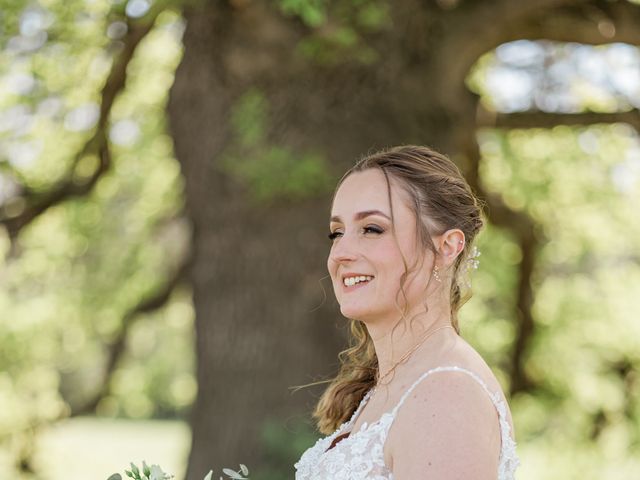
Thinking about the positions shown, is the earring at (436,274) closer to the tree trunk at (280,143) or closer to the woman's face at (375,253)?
the woman's face at (375,253)

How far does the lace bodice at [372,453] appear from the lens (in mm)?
2557

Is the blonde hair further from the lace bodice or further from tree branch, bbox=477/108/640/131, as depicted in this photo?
tree branch, bbox=477/108/640/131

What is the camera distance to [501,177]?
35.7ft

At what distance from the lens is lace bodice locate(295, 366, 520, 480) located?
101 inches

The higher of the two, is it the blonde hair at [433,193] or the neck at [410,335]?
the blonde hair at [433,193]

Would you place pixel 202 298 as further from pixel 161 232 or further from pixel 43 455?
pixel 43 455

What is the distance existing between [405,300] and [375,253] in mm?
164

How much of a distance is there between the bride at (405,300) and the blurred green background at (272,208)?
3.09 m

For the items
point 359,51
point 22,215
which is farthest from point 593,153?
point 22,215

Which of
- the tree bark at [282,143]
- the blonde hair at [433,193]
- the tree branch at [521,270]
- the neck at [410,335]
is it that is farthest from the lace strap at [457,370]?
the tree branch at [521,270]

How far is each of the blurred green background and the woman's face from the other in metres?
3.11

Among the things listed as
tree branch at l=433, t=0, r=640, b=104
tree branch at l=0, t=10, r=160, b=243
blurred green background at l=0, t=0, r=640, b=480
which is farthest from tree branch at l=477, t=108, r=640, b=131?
tree branch at l=0, t=10, r=160, b=243

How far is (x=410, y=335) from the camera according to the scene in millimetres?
2863

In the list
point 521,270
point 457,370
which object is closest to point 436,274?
point 457,370
